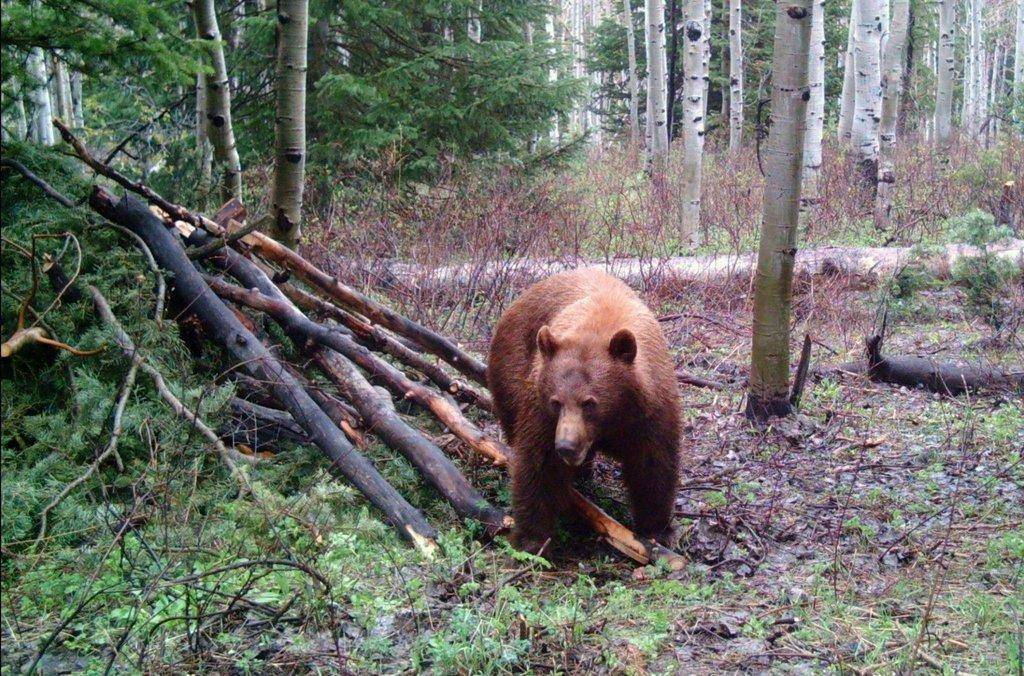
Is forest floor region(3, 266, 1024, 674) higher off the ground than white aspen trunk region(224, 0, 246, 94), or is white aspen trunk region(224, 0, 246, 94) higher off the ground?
white aspen trunk region(224, 0, 246, 94)

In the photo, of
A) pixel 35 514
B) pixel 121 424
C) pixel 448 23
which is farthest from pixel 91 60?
pixel 448 23

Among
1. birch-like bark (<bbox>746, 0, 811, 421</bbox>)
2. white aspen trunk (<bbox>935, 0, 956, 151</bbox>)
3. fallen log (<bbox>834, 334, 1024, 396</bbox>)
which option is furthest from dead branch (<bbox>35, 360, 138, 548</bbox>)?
white aspen trunk (<bbox>935, 0, 956, 151</bbox>)

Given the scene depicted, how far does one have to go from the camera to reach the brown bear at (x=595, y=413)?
15.8 feet

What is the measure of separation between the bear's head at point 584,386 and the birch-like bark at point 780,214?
92.8 inches

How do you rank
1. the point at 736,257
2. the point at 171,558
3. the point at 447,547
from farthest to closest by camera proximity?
the point at 736,257 → the point at 447,547 → the point at 171,558

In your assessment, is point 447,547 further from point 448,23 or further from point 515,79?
point 448,23

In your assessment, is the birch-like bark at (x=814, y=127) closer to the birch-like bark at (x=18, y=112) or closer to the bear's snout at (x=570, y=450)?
the bear's snout at (x=570, y=450)

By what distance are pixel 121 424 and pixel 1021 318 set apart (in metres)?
8.23

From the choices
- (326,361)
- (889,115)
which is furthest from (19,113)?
(889,115)

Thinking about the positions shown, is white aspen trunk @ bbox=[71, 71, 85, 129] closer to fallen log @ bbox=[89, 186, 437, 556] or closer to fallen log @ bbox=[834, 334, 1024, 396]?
fallen log @ bbox=[89, 186, 437, 556]

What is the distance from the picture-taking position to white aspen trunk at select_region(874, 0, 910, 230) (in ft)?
45.6

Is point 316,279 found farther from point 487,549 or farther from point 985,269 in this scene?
point 985,269

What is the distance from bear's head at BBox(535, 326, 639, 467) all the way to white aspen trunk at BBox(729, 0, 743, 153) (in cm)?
Answer: 1749

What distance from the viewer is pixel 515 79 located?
41.4 feet
